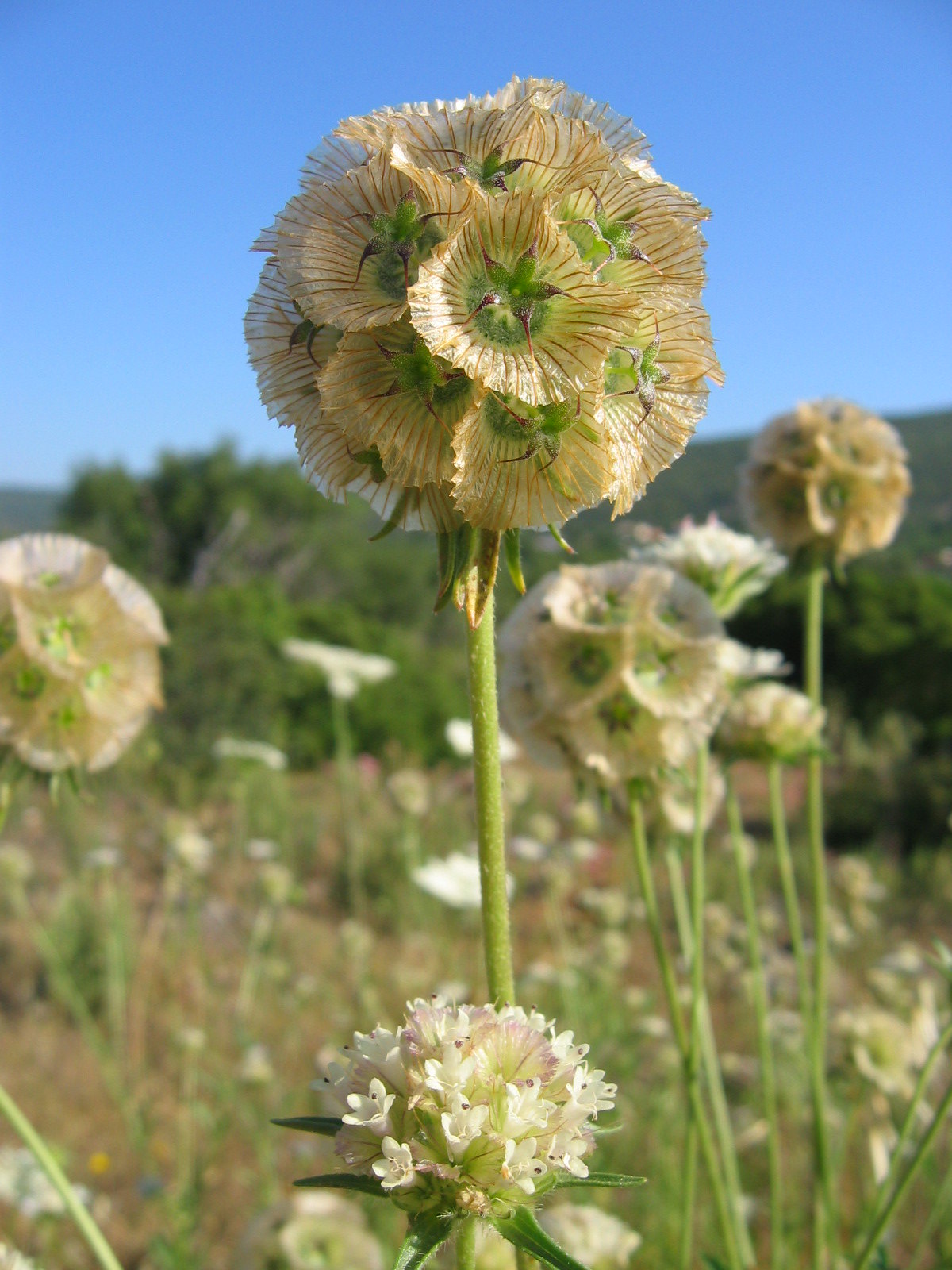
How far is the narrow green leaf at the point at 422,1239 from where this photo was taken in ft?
2.34

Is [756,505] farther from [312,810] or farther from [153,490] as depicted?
[153,490]

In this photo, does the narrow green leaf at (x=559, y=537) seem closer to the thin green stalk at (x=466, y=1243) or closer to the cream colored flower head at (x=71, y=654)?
the thin green stalk at (x=466, y=1243)

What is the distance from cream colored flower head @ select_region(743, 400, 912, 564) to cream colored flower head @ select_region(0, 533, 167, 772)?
4.98ft

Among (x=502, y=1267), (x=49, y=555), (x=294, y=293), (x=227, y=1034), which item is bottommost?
(x=227, y=1034)

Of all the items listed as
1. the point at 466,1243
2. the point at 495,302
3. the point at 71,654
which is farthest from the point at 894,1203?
the point at 71,654

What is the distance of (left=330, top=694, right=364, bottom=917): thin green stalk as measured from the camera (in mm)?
4309

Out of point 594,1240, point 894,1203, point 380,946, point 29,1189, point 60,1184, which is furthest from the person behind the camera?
point 380,946

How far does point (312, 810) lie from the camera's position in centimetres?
944

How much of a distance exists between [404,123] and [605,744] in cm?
91

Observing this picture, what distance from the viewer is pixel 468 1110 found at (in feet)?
2.58

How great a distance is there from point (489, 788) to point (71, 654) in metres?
1.01

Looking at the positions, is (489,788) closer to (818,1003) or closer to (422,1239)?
(422,1239)

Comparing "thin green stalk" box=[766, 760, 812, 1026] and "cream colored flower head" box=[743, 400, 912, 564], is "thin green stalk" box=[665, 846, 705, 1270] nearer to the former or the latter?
"thin green stalk" box=[766, 760, 812, 1026]

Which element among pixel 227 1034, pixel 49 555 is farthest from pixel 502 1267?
pixel 227 1034
